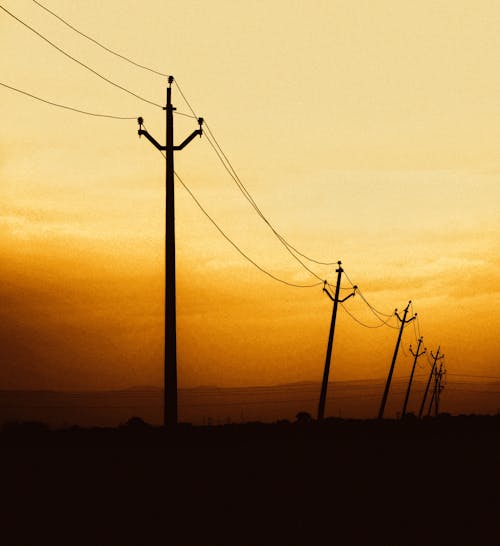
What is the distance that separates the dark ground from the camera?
14.4 meters

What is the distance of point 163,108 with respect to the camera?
99.9 feet

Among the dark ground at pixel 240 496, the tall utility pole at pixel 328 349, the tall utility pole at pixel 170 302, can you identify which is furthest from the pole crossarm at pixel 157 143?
the tall utility pole at pixel 328 349

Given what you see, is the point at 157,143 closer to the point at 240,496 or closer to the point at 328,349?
the point at 240,496

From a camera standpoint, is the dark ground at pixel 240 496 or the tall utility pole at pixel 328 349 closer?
the dark ground at pixel 240 496

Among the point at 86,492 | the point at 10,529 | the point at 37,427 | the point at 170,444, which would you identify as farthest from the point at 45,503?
the point at 37,427

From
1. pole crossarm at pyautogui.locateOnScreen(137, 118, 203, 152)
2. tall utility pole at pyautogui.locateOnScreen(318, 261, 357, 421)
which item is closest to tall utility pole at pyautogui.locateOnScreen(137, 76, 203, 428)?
pole crossarm at pyautogui.locateOnScreen(137, 118, 203, 152)

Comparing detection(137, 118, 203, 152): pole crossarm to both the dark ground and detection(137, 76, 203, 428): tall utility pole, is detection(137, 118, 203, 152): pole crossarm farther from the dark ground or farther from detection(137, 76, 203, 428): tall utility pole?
the dark ground

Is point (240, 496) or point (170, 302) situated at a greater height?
Result: point (170, 302)

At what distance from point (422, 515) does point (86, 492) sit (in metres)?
5.64

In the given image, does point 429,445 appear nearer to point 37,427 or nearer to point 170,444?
point 170,444

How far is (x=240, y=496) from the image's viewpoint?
59.1ft

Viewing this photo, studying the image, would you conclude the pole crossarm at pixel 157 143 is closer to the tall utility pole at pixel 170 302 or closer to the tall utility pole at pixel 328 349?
the tall utility pole at pixel 170 302

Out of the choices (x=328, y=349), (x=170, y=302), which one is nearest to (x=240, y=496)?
(x=170, y=302)

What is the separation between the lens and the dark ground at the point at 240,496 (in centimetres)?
1440
